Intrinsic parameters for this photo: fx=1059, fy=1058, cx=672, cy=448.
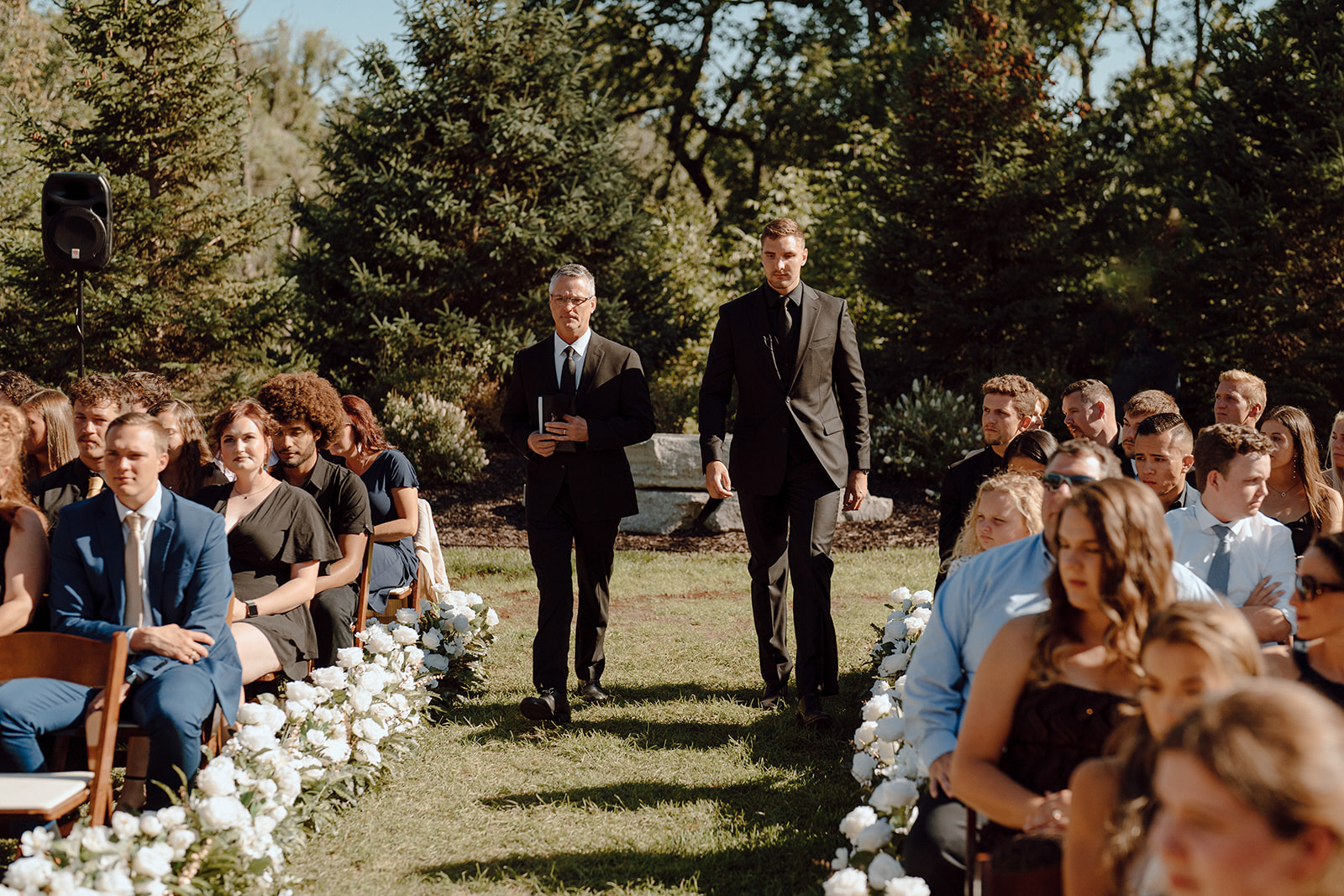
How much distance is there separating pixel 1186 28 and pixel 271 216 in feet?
58.9

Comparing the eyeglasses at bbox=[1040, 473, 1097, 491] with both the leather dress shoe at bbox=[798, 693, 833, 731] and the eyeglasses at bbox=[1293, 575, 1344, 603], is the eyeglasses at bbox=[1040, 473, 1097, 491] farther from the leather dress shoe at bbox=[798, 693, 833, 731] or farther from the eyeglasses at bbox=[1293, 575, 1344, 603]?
the leather dress shoe at bbox=[798, 693, 833, 731]

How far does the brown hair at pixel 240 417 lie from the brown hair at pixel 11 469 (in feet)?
2.36

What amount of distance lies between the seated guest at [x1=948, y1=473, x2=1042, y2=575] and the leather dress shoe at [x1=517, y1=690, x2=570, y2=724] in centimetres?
224

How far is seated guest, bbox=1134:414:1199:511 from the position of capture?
432cm

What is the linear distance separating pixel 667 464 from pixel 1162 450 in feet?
22.3

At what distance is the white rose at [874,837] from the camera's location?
2891mm

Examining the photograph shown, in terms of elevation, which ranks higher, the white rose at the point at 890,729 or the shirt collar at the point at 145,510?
the shirt collar at the point at 145,510

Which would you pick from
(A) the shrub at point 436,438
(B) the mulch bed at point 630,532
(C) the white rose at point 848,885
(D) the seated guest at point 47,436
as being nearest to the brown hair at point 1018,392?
(C) the white rose at point 848,885

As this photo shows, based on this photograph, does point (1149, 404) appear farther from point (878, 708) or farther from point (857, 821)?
point (857, 821)

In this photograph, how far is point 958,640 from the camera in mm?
2740

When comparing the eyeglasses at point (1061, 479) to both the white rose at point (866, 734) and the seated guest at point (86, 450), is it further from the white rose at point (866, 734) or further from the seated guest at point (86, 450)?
the seated guest at point (86, 450)

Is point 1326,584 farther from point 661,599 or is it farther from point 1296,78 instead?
point 1296,78

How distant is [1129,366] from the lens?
1359 centimetres

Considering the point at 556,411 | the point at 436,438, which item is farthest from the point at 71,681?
the point at 436,438
